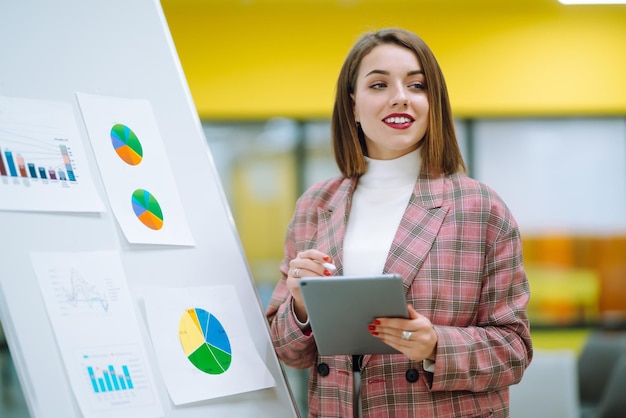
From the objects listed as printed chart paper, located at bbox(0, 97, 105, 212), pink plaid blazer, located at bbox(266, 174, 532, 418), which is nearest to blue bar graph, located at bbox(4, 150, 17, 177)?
printed chart paper, located at bbox(0, 97, 105, 212)

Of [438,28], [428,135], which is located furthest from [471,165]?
[428,135]

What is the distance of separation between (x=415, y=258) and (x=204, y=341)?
46 cm

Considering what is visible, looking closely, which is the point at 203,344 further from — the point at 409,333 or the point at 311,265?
the point at 409,333

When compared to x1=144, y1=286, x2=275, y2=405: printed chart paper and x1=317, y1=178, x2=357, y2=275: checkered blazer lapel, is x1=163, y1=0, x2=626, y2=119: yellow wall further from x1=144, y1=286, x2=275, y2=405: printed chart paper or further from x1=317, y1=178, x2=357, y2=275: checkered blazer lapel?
x1=144, y1=286, x2=275, y2=405: printed chart paper

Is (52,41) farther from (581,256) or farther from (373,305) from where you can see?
(581,256)

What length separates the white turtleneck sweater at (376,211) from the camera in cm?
160

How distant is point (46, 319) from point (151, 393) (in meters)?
0.24

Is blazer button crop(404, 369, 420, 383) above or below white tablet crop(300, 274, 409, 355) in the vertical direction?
below

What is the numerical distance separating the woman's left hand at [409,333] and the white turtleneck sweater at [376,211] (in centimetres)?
20

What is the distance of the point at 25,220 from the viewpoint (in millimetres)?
1250

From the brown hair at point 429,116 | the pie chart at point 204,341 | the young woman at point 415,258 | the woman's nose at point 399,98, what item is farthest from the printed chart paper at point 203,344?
the woman's nose at point 399,98

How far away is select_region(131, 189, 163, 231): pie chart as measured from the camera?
1478 millimetres

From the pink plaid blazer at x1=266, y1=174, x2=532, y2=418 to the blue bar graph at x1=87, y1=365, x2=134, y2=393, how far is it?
0.42 m

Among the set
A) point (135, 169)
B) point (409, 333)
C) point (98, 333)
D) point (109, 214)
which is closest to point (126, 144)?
point (135, 169)
